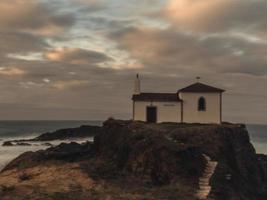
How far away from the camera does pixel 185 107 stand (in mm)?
42656

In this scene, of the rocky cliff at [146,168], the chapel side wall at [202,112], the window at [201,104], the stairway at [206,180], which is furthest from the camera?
the window at [201,104]

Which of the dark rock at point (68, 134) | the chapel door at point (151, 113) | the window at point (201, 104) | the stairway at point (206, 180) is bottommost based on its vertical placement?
the stairway at point (206, 180)

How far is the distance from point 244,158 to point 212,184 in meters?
8.37

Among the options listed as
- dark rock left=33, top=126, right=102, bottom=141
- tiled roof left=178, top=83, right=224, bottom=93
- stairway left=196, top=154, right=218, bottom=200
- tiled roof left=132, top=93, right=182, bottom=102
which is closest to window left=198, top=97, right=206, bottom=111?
tiled roof left=178, top=83, right=224, bottom=93

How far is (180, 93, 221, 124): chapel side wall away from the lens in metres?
42.3

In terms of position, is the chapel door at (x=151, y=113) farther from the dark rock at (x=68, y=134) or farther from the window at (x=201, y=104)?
the dark rock at (x=68, y=134)

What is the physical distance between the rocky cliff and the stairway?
0.15 metres

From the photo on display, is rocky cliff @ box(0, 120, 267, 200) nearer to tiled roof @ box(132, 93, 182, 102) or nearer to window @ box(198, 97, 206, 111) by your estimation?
window @ box(198, 97, 206, 111)

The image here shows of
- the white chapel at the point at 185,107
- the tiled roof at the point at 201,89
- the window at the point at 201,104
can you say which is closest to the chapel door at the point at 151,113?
the white chapel at the point at 185,107

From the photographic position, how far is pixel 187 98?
140ft

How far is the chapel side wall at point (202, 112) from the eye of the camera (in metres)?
42.3

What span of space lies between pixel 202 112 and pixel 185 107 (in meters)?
1.40

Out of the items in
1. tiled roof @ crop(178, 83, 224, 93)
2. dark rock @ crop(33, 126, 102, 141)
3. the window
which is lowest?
dark rock @ crop(33, 126, 102, 141)

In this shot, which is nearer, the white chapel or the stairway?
the stairway
